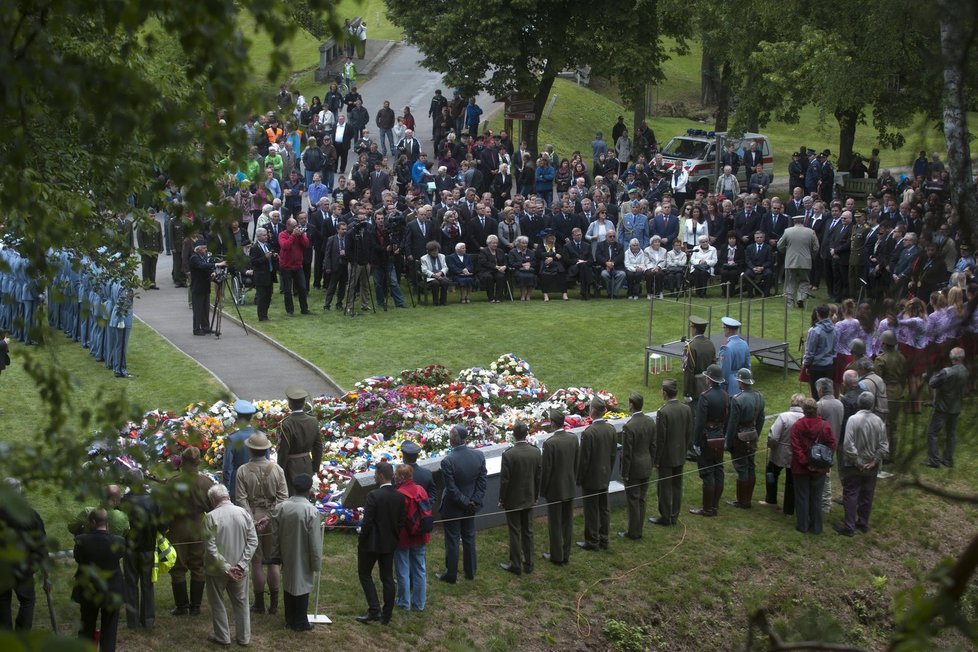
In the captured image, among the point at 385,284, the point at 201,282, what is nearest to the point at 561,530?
the point at 201,282

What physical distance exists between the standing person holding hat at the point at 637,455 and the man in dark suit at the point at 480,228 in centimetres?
1171

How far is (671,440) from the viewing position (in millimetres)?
14227

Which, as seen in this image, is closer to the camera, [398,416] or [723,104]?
[398,416]

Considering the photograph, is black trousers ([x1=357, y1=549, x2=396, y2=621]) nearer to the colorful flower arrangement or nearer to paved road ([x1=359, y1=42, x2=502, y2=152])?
the colorful flower arrangement

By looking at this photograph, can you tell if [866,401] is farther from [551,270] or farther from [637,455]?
Result: [551,270]

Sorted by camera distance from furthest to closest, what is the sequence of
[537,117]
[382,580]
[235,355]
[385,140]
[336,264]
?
[385,140] → [537,117] → [336,264] → [235,355] → [382,580]

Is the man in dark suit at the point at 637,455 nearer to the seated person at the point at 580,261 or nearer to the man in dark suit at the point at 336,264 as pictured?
the man in dark suit at the point at 336,264

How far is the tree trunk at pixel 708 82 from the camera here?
157ft

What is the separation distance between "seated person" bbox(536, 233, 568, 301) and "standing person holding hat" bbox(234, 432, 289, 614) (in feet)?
46.4

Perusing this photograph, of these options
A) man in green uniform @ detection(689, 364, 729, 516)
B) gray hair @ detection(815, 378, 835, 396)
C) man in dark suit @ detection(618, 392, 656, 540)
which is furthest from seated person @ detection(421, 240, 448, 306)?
man in dark suit @ detection(618, 392, 656, 540)

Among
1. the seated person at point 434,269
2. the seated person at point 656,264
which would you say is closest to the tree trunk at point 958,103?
the seated person at point 434,269

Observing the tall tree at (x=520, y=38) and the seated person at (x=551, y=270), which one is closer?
the seated person at (x=551, y=270)

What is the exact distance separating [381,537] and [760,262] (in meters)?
15.7

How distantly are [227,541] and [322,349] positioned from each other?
34.7ft
